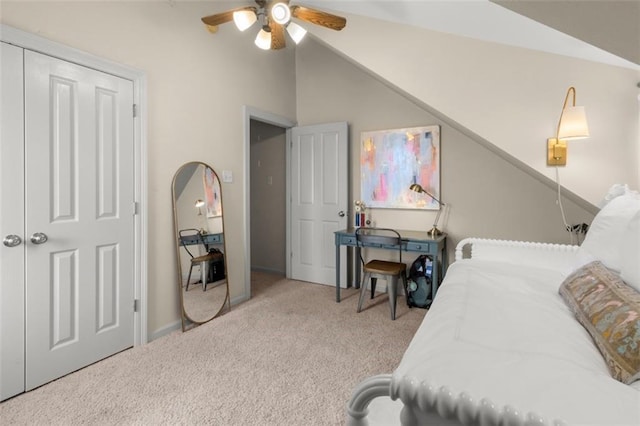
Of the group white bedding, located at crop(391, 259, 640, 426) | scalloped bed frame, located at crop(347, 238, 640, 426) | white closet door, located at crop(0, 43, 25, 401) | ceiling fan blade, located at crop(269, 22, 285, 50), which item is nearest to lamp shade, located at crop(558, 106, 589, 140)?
white bedding, located at crop(391, 259, 640, 426)

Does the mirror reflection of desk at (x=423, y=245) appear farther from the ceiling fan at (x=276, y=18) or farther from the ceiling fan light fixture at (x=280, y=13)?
the ceiling fan light fixture at (x=280, y=13)

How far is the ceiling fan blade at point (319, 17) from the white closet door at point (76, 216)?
129 cm

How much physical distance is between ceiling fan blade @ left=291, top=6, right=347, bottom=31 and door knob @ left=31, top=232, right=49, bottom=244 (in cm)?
215

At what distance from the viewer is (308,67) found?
13.5 ft

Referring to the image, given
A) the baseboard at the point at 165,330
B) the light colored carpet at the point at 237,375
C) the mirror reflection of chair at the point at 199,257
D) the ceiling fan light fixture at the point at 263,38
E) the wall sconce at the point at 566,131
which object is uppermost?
the ceiling fan light fixture at the point at 263,38

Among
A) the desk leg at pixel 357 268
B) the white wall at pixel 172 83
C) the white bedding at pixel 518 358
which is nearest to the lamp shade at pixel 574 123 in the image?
the white bedding at pixel 518 358

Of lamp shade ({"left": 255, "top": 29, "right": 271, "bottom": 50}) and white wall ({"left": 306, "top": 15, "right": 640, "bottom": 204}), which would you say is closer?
white wall ({"left": 306, "top": 15, "right": 640, "bottom": 204})

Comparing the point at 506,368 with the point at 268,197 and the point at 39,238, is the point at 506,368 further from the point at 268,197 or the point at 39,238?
the point at 268,197

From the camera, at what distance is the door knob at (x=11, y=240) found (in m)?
1.75

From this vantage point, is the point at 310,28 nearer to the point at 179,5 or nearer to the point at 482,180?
the point at 179,5

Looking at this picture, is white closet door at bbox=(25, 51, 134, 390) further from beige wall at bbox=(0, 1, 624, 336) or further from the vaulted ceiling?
the vaulted ceiling

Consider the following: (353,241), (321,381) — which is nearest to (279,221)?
(353,241)

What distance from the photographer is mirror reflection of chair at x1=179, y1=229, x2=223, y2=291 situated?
277 cm

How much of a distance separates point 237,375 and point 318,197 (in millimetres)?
2363
